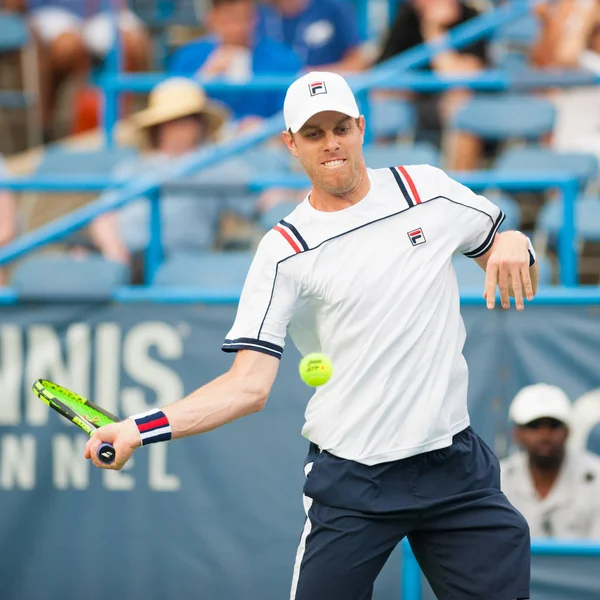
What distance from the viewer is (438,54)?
8.44m

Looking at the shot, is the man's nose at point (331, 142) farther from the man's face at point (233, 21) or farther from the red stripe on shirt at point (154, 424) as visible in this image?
the man's face at point (233, 21)

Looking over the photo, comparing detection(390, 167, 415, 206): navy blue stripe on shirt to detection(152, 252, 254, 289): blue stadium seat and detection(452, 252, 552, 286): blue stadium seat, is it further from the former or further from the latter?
detection(152, 252, 254, 289): blue stadium seat

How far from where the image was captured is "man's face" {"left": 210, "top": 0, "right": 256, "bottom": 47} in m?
8.41

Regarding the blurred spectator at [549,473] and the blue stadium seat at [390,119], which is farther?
the blue stadium seat at [390,119]

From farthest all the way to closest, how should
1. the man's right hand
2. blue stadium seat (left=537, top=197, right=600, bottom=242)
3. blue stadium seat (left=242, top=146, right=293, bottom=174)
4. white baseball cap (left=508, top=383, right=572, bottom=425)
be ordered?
blue stadium seat (left=242, top=146, right=293, bottom=174), blue stadium seat (left=537, top=197, right=600, bottom=242), white baseball cap (left=508, top=383, right=572, bottom=425), the man's right hand

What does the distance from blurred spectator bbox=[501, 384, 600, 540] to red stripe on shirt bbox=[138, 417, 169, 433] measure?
7.13 ft

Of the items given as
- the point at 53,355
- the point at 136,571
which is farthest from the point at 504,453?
the point at 53,355

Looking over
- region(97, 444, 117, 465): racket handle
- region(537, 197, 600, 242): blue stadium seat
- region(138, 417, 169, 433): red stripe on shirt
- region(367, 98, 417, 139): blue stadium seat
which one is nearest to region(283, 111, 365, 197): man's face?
region(138, 417, 169, 433): red stripe on shirt

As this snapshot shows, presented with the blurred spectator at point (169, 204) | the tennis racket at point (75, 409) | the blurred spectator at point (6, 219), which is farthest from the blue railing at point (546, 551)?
the blurred spectator at point (6, 219)

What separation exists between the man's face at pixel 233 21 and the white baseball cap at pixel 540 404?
167 inches

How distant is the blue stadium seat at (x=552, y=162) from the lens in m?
6.96

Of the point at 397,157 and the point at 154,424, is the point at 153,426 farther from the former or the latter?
the point at 397,157

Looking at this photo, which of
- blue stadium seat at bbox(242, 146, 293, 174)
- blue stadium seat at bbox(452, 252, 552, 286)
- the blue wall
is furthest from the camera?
blue stadium seat at bbox(242, 146, 293, 174)

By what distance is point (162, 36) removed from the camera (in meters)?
11.2
